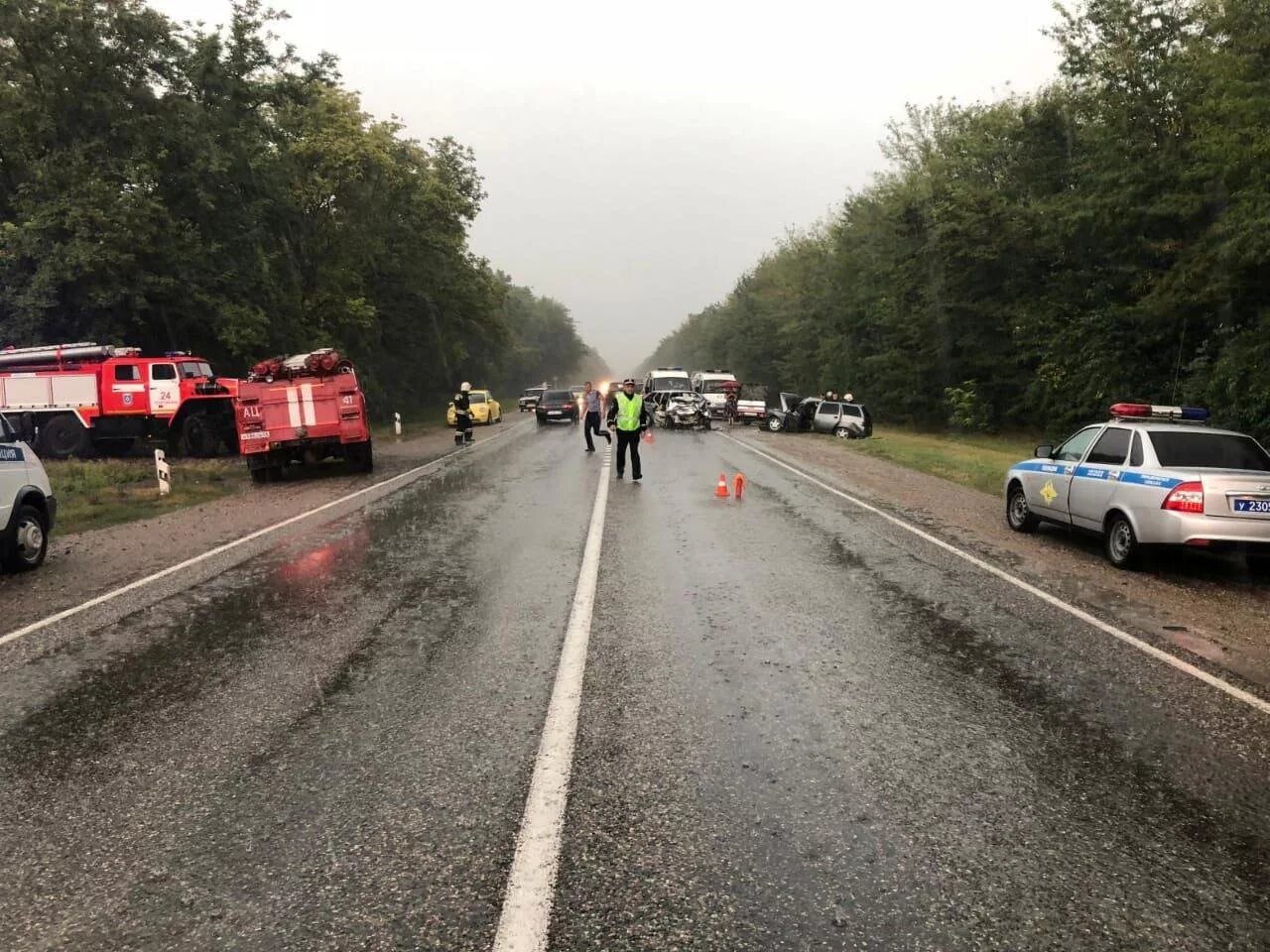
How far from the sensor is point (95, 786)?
150 inches

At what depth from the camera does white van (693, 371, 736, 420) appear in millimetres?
43281

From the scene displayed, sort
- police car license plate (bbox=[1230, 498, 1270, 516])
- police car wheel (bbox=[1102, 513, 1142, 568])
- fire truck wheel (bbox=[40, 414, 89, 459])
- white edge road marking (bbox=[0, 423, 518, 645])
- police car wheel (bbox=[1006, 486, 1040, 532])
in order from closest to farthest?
white edge road marking (bbox=[0, 423, 518, 645])
police car license plate (bbox=[1230, 498, 1270, 516])
police car wheel (bbox=[1102, 513, 1142, 568])
police car wheel (bbox=[1006, 486, 1040, 532])
fire truck wheel (bbox=[40, 414, 89, 459])

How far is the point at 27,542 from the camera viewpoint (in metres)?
9.06

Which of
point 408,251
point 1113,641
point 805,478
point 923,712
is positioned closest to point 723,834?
point 923,712

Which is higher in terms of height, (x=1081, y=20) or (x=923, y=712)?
(x=1081, y=20)

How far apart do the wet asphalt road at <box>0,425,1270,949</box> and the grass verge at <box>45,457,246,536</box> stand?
23.2 ft

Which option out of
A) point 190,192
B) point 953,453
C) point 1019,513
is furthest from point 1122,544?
point 190,192

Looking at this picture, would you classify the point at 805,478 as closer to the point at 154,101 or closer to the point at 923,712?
the point at 923,712

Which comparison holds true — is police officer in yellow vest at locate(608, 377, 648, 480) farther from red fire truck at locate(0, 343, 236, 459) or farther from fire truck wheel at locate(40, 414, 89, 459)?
fire truck wheel at locate(40, 414, 89, 459)

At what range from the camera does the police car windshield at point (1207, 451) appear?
8461 millimetres

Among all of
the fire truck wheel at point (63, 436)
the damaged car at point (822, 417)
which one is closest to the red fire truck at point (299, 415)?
the fire truck wheel at point (63, 436)

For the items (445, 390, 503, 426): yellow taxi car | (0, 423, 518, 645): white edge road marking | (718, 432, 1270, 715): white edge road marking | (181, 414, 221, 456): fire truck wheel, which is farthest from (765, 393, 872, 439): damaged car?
(181, 414, 221, 456): fire truck wheel

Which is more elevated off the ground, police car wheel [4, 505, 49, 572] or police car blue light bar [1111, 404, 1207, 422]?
police car blue light bar [1111, 404, 1207, 422]

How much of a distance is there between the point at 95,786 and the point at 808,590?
17.8ft
